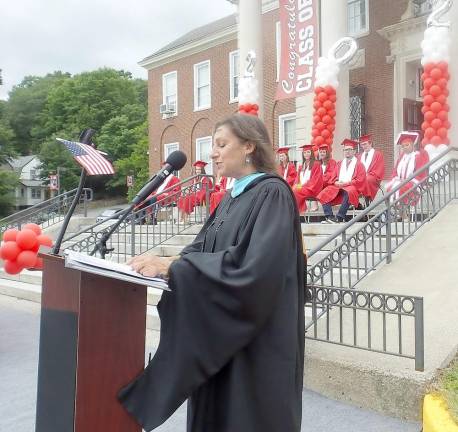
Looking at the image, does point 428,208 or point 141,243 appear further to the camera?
point 141,243

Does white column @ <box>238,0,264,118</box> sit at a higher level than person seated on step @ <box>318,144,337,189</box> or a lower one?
higher

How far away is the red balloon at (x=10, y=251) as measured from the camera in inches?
129

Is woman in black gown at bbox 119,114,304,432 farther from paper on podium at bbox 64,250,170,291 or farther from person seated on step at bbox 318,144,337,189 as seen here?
person seated on step at bbox 318,144,337,189

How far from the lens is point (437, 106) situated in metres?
10.4

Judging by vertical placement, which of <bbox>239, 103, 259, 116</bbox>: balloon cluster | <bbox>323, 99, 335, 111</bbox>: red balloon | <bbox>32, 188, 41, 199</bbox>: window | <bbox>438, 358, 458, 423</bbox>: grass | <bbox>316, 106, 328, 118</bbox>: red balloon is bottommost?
<bbox>438, 358, 458, 423</bbox>: grass

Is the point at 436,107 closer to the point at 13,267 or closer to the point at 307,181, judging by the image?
the point at 307,181

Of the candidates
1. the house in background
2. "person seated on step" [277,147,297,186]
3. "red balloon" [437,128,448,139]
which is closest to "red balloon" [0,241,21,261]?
"person seated on step" [277,147,297,186]

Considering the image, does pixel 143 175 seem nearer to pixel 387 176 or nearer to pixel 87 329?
pixel 387 176

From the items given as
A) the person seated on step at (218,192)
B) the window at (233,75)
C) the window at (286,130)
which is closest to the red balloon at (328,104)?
the person seated on step at (218,192)

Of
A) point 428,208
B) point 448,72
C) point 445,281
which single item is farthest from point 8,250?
point 448,72

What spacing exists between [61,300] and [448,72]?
33.2 ft

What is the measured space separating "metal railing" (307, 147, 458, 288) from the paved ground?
150 centimetres

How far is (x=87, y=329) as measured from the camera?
7.09 feet

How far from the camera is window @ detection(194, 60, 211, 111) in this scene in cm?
2420
